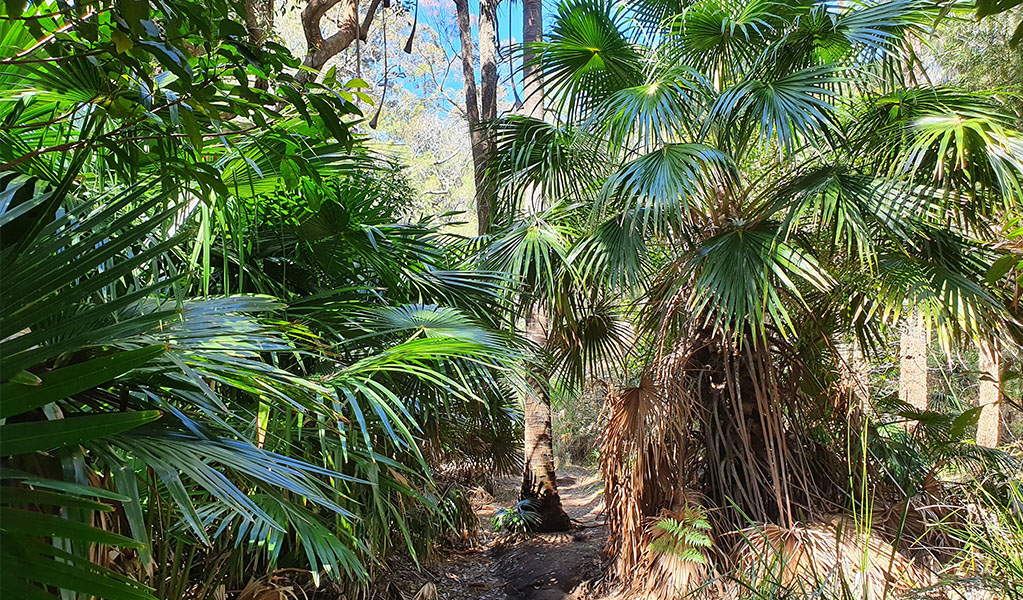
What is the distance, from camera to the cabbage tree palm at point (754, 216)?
2979 millimetres

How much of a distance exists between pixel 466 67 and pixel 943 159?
5.85m

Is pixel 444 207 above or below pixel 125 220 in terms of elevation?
above

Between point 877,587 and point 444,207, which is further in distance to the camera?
point 444,207

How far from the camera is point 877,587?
286 centimetres

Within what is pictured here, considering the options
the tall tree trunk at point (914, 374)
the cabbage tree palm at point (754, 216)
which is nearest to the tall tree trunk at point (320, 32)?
the cabbage tree palm at point (754, 216)

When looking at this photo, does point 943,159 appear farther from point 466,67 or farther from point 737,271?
point 466,67

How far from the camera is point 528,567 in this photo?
4852 millimetres

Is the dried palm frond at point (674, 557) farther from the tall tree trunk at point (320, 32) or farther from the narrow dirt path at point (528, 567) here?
the tall tree trunk at point (320, 32)

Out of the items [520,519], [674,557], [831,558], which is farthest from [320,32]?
[831,558]

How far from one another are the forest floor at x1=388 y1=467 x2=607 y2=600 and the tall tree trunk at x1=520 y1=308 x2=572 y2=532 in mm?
137

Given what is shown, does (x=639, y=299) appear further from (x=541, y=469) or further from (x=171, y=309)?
(x=171, y=309)

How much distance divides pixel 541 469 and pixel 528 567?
0.95 metres

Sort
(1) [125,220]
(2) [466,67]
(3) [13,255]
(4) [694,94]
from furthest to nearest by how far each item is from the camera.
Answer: (2) [466,67] → (4) [694,94] → (1) [125,220] → (3) [13,255]

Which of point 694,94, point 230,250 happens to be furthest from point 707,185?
point 230,250
